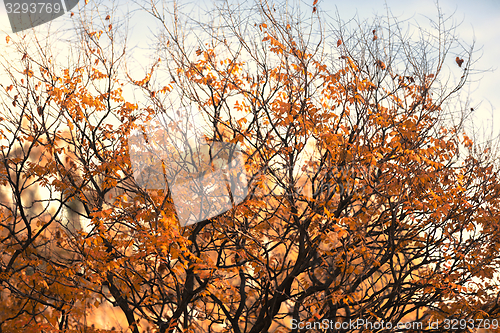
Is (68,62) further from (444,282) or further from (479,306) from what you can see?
(479,306)

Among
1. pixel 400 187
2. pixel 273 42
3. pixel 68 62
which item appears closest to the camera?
pixel 400 187

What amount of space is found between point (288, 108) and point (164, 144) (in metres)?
3.11

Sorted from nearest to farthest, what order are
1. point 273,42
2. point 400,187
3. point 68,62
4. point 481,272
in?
point 400,187 < point 273,42 < point 481,272 < point 68,62

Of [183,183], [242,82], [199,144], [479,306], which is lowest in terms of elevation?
[479,306]

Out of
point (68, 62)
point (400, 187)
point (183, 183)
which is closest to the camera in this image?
point (400, 187)

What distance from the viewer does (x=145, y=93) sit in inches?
348

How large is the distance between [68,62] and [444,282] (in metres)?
10.2

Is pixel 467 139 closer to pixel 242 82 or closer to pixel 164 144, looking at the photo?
pixel 242 82

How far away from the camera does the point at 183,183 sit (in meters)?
7.47

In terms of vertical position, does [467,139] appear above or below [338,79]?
above

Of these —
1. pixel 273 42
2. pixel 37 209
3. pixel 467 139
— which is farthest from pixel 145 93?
pixel 37 209

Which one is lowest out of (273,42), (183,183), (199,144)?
(183,183)

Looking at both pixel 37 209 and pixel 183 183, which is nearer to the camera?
pixel 183 183

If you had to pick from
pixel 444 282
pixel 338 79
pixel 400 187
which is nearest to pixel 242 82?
pixel 338 79
